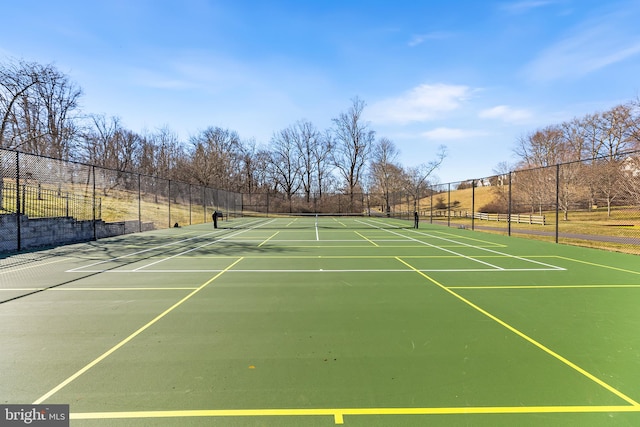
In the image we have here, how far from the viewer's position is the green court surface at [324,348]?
8.45 ft

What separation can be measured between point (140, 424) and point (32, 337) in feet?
9.13

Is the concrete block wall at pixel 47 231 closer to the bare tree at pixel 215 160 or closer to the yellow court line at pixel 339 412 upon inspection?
the yellow court line at pixel 339 412

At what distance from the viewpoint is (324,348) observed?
3.64 m

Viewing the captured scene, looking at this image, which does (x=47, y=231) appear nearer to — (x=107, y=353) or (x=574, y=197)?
(x=107, y=353)

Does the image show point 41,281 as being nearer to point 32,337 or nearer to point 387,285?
point 32,337

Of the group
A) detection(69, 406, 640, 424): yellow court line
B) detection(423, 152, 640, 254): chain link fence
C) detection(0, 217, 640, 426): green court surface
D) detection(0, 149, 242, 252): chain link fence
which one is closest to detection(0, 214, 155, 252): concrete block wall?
detection(0, 149, 242, 252): chain link fence

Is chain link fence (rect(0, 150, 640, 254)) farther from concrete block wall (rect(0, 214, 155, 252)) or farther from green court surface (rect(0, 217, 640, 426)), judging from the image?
green court surface (rect(0, 217, 640, 426))

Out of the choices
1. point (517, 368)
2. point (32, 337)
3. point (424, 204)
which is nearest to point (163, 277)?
point (32, 337)

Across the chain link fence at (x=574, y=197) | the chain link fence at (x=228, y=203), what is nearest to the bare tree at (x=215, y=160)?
the chain link fence at (x=228, y=203)

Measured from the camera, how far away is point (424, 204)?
142ft

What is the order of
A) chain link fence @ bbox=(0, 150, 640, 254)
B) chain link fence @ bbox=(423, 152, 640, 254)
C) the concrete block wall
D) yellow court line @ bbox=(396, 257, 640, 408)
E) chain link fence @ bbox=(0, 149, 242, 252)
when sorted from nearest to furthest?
yellow court line @ bbox=(396, 257, 640, 408) < the concrete block wall < chain link fence @ bbox=(0, 149, 242, 252) < chain link fence @ bbox=(0, 150, 640, 254) < chain link fence @ bbox=(423, 152, 640, 254)

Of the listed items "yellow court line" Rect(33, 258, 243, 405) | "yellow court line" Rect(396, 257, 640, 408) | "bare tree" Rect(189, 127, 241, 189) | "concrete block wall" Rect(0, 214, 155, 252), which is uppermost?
"bare tree" Rect(189, 127, 241, 189)

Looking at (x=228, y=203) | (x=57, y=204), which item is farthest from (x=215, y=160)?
(x=57, y=204)

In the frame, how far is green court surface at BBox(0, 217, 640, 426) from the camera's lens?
2.57m
